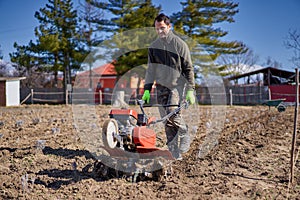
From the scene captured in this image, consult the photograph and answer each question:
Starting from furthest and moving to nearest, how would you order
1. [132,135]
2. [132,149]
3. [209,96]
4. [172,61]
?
[209,96], [172,61], [132,149], [132,135]

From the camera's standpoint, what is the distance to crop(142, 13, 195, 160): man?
4.14 meters

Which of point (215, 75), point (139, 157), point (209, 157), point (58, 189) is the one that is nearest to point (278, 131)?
point (209, 157)

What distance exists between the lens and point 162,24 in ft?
13.1

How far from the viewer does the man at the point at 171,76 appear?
414cm

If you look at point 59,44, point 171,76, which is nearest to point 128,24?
point 59,44

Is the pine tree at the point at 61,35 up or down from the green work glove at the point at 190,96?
up

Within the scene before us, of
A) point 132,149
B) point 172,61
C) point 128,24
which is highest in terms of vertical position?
point 128,24

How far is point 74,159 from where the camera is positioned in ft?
14.5

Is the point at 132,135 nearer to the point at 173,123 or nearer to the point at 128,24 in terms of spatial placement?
the point at 173,123

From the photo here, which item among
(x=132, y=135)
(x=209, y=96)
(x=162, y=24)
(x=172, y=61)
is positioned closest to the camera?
(x=132, y=135)

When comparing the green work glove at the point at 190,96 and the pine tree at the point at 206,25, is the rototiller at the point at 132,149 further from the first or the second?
the pine tree at the point at 206,25

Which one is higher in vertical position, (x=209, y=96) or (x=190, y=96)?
(x=209, y=96)

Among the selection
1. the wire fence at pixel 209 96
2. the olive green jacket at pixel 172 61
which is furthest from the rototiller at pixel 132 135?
the wire fence at pixel 209 96

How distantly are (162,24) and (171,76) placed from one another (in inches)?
27.8
